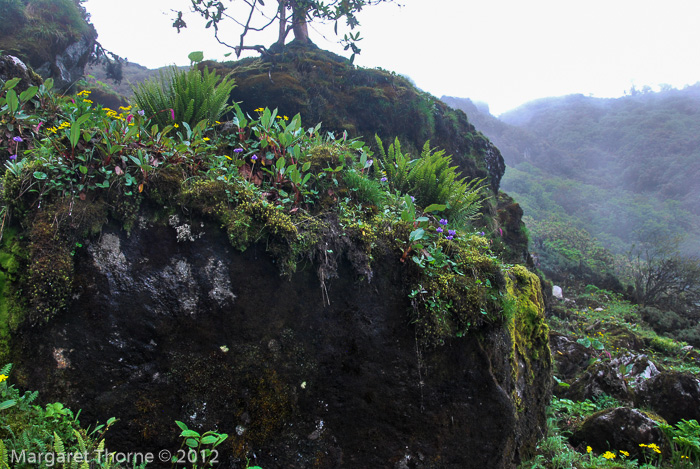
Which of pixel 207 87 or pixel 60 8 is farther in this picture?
pixel 60 8

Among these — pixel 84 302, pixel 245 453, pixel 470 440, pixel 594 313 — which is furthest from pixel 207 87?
pixel 594 313

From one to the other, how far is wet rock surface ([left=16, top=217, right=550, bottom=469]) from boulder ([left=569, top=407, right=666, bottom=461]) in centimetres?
163

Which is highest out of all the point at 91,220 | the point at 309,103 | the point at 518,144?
the point at 518,144

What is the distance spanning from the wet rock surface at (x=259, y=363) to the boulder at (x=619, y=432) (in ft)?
5.34

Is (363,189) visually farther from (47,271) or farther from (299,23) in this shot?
(299,23)

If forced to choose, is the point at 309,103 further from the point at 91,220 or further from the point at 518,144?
the point at 518,144

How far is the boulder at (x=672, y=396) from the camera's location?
4.57m

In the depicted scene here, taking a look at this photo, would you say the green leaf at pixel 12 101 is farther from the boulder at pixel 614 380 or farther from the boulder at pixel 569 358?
the boulder at pixel 569 358

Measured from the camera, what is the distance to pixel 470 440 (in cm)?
287

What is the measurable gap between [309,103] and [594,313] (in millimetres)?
10869

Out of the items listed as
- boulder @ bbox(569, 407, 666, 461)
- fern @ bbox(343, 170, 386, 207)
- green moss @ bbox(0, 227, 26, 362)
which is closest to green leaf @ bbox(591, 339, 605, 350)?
boulder @ bbox(569, 407, 666, 461)

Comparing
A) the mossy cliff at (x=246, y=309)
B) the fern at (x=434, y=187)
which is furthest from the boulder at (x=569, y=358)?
the fern at (x=434, y=187)

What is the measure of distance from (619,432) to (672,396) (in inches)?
65.2

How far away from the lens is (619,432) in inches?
153
